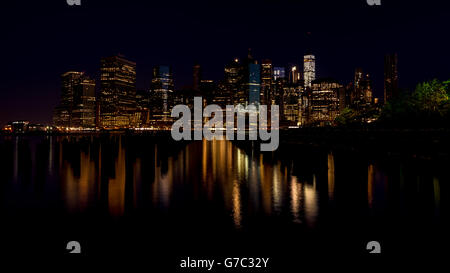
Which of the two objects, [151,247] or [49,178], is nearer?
[151,247]

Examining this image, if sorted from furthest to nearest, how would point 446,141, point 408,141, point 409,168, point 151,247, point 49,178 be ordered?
point 408,141 < point 446,141 < point 409,168 < point 49,178 < point 151,247

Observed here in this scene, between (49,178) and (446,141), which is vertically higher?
(446,141)

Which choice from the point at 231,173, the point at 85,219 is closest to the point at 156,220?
the point at 85,219

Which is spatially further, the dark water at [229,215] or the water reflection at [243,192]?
the water reflection at [243,192]

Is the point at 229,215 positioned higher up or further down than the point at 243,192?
further down

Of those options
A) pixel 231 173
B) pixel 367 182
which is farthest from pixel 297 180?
pixel 231 173

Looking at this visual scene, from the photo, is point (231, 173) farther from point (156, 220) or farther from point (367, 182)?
point (156, 220)

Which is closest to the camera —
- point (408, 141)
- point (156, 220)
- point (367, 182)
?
point (156, 220)

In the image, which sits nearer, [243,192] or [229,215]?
[229,215]

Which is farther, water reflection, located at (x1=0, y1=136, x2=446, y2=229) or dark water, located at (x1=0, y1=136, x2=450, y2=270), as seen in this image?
water reflection, located at (x1=0, y1=136, x2=446, y2=229)
